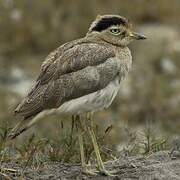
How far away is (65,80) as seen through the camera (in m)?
5.62

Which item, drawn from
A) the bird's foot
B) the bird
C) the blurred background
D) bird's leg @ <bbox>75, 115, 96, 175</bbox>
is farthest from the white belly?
the blurred background

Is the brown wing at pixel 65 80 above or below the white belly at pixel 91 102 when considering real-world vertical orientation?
above

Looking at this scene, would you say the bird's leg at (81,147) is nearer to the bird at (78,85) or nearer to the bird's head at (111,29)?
the bird at (78,85)

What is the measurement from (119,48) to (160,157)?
915mm

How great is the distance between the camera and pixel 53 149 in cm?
627

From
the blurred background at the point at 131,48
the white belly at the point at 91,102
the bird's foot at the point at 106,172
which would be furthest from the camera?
the blurred background at the point at 131,48

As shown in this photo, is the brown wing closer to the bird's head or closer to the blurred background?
the bird's head

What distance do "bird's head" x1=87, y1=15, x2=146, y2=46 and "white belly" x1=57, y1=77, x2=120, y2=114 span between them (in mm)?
485

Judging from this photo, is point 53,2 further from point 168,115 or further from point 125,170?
point 125,170

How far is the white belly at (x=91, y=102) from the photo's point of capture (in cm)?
553

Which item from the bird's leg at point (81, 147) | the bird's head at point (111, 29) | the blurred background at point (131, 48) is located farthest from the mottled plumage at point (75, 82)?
the blurred background at point (131, 48)

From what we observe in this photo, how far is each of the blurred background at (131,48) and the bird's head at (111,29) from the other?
4245mm

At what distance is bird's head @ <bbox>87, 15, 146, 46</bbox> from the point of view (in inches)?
236

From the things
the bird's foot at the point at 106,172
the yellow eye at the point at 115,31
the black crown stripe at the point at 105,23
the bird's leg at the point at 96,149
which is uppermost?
the black crown stripe at the point at 105,23
